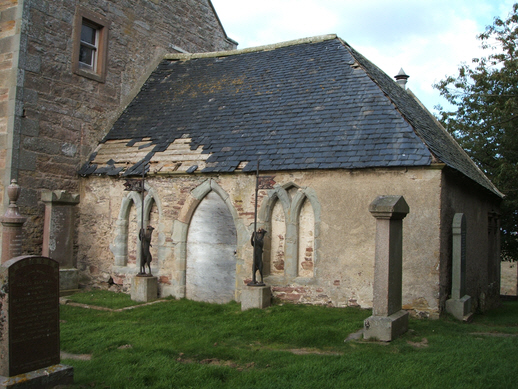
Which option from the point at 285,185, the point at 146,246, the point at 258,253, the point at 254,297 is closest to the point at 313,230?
the point at 285,185

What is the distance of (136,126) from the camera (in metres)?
13.6

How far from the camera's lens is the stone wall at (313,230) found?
9280 mm

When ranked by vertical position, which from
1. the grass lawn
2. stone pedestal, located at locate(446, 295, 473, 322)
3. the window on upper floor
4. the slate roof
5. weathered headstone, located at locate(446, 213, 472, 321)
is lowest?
the grass lawn

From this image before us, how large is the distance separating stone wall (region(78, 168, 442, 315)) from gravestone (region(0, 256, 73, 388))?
5.62m

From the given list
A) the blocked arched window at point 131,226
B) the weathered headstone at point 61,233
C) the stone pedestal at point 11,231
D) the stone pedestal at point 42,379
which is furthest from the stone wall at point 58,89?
the stone pedestal at point 42,379

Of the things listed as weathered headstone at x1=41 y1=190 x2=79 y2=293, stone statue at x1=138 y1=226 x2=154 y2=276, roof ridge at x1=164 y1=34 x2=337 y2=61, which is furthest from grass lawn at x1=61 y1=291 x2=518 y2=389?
roof ridge at x1=164 y1=34 x2=337 y2=61

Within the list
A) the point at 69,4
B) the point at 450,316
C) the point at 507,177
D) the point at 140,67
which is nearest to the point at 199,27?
the point at 140,67

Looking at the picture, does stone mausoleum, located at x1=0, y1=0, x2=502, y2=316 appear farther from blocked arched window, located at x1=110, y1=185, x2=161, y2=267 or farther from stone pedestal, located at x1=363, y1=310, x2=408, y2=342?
stone pedestal, located at x1=363, y1=310, x2=408, y2=342

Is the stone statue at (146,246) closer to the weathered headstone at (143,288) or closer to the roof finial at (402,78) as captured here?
the weathered headstone at (143,288)

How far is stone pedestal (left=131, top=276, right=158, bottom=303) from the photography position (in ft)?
35.8

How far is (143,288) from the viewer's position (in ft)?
35.8

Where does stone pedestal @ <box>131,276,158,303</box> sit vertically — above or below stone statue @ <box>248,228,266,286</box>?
below

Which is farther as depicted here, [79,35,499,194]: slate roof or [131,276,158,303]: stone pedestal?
[131,276,158,303]: stone pedestal

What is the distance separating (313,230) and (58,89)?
7386 millimetres
